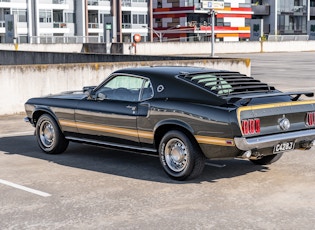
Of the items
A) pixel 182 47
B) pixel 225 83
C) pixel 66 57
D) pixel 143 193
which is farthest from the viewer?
pixel 182 47

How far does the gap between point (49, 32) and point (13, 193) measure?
74.0 meters

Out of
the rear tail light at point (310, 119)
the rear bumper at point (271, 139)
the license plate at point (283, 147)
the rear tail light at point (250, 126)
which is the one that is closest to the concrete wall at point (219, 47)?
the rear tail light at point (310, 119)

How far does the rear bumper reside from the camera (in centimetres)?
733

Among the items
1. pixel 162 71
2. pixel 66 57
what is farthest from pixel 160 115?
pixel 66 57

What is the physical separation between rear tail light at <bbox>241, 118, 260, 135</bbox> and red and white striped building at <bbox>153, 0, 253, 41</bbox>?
7960cm

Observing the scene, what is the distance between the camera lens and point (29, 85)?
1539 cm

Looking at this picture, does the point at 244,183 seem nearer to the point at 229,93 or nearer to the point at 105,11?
the point at 229,93

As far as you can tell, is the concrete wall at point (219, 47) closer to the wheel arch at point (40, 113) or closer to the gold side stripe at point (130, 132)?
the wheel arch at point (40, 113)

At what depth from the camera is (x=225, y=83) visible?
8391 mm

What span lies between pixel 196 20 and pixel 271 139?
276 ft

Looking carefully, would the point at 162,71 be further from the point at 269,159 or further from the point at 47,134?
the point at 47,134

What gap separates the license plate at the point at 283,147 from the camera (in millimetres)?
7675

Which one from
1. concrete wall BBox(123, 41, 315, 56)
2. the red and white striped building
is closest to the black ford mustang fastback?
concrete wall BBox(123, 41, 315, 56)

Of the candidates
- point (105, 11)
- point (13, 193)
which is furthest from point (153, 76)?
point (105, 11)
